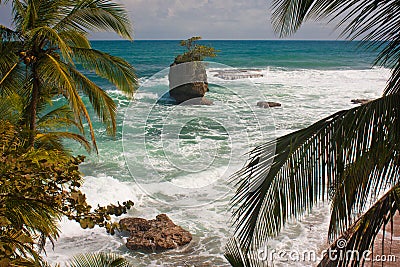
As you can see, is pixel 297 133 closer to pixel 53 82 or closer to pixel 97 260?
pixel 97 260

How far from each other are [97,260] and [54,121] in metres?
4.02

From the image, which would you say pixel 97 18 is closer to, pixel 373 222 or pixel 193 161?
pixel 373 222

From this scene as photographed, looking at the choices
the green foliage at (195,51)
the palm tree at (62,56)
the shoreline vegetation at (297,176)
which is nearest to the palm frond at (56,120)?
the palm tree at (62,56)

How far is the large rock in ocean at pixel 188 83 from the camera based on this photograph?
20.1 m

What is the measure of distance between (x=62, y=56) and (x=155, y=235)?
16.0 feet

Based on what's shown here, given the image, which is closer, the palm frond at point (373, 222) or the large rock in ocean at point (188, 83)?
the palm frond at point (373, 222)

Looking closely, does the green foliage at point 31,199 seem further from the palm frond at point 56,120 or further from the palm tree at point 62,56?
the palm frond at point 56,120

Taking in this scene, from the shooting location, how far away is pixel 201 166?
15.0m

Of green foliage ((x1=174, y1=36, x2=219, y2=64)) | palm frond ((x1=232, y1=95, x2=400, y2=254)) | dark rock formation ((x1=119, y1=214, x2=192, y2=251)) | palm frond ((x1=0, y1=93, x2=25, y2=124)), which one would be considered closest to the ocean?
dark rock formation ((x1=119, y1=214, x2=192, y2=251))

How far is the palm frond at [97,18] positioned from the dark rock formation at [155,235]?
417 centimetres

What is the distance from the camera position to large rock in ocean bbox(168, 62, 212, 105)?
66.0ft

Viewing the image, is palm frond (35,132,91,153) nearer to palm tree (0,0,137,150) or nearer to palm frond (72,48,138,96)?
palm tree (0,0,137,150)

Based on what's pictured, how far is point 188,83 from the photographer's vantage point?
79.7ft

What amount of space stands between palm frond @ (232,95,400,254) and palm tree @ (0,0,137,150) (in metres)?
3.39
